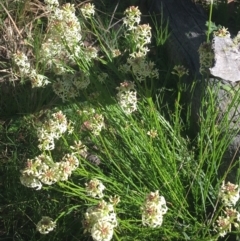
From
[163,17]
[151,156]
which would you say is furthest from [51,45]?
[163,17]

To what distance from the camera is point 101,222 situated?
4.66 ft

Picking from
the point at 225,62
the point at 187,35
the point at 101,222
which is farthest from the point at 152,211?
the point at 187,35

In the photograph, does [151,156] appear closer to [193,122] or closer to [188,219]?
[188,219]

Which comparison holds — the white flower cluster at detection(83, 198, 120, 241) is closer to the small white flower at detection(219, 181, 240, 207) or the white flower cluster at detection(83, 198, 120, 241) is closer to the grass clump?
the grass clump

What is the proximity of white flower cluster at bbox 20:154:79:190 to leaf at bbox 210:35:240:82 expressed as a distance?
1.25 metres

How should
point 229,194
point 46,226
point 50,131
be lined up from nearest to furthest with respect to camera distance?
1. point 229,194
2. point 50,131
3. point 46,226

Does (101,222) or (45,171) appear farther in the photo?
(45,171)

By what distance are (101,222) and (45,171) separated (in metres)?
0.31

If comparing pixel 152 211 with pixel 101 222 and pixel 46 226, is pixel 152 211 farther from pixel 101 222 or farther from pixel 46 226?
pixel 46 226

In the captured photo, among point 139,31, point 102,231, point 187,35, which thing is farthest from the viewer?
point 187,35

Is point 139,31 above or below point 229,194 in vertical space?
above

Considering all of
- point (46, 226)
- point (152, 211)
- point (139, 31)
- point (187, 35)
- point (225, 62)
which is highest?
point (139, 31)

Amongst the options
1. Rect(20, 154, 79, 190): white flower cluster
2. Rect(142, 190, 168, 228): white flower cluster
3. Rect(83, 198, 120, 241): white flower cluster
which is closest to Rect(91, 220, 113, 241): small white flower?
Rect(83, 198, 120, 241): white flower cluster

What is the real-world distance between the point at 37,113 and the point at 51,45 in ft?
3.25
